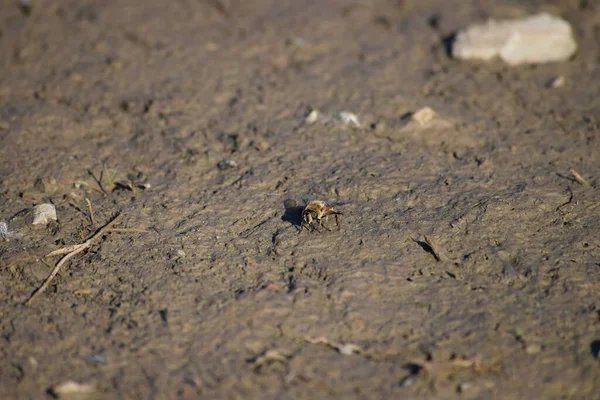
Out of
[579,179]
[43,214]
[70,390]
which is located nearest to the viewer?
[70,390]

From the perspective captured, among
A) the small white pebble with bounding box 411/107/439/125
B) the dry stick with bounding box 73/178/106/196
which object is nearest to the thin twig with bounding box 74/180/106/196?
the dry stick with bounding box 73/178/106/196

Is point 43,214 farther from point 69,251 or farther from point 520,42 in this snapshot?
point 520,42

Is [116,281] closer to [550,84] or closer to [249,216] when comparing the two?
[249,216]

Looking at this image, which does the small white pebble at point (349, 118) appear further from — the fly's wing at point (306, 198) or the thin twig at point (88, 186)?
the thin twig at point (88, 186)

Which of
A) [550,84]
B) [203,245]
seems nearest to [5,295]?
[203,245]

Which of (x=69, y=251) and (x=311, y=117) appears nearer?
(x=69, y=251)

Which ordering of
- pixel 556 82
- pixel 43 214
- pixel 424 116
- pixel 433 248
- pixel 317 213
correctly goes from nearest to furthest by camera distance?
pixel 433 248, pixel 317 213, pixel 43 214, pixel 424 116, pixel 556 82

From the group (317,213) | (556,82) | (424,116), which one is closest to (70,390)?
(317,213)
